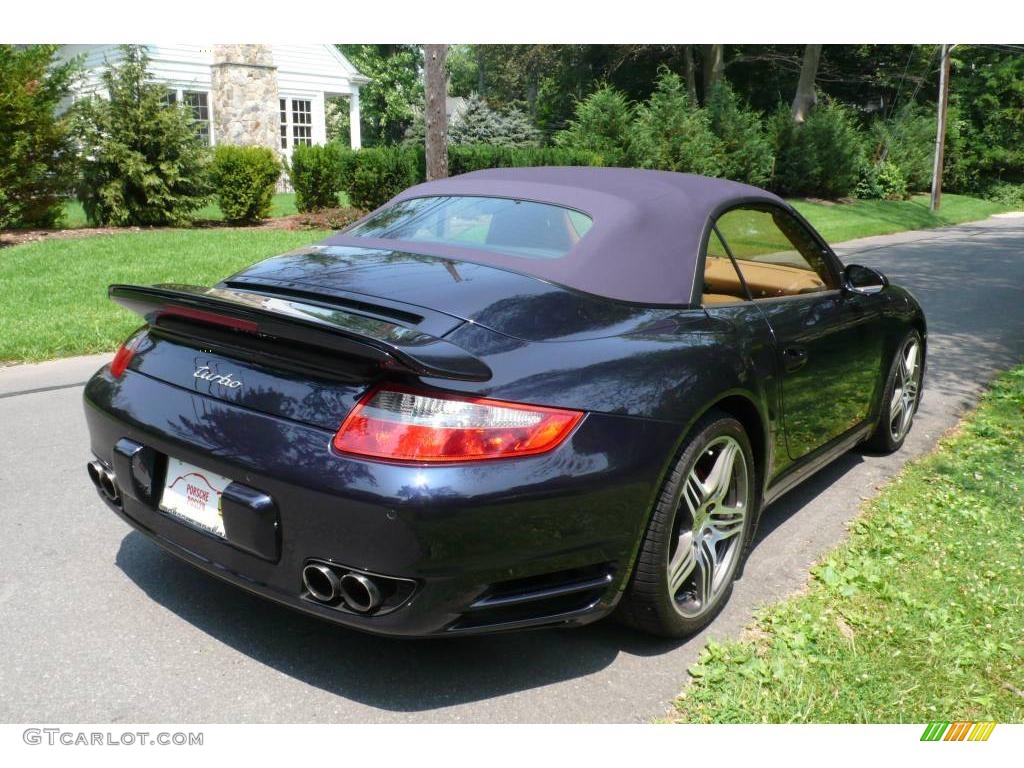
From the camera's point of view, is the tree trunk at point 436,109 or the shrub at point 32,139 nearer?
the tree trunk at point 436,109

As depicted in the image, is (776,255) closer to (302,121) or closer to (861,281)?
(861,281)

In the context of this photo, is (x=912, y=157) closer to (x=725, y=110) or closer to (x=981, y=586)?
(x=725, y=110)

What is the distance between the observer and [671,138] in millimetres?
24344

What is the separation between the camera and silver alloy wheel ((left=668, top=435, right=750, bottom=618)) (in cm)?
312

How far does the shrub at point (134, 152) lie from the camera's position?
15.7 m

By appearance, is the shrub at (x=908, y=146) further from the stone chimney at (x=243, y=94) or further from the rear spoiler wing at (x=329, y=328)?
the rear spoiler wing at (x=329, y=328)

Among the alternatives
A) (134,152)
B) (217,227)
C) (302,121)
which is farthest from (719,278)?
(302,121)

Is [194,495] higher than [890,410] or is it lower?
higher

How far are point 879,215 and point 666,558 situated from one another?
85.1 feet

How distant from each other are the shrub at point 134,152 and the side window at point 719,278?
46.6 ft

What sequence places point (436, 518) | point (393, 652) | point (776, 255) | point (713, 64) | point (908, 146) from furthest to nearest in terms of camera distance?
point (713, 64)
point (908, 146)
point (776, 255)
point (393, 652)
point (436, 518)

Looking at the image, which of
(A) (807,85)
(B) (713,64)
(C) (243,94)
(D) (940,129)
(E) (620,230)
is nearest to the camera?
(E) (620,230)

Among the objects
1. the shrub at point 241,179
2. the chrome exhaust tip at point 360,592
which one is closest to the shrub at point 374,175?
the shrub at point 241,179

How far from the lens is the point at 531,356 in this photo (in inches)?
107
